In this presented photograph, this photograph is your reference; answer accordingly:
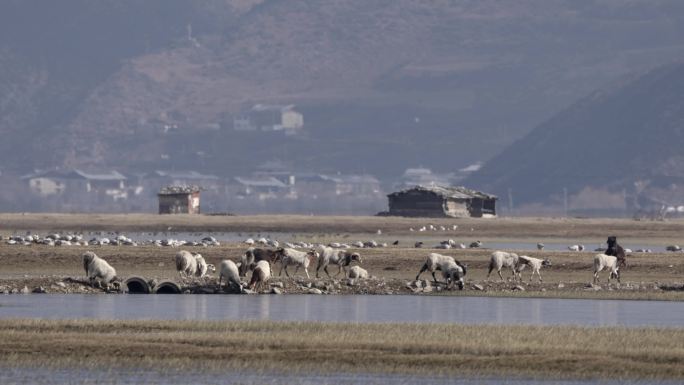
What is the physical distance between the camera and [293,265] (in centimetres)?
5984

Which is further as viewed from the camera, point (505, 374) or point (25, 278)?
point (25, 278)

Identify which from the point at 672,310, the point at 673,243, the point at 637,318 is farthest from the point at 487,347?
the point at 673,243

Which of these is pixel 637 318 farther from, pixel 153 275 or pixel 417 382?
pixel 153 275

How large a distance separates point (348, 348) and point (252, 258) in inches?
712

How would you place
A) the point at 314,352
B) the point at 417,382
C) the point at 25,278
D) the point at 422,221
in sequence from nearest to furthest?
the point at 417,382
the point at 314,352
the point at 25,278
the point at 422,221

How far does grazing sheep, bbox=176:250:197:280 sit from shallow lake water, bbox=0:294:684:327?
3.83 metres

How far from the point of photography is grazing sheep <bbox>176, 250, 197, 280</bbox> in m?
57.3

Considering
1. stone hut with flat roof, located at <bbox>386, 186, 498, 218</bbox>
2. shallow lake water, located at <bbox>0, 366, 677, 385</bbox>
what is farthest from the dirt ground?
stone hut with flat roof, located at <bbox>386, 186, 498, 218</bbox>

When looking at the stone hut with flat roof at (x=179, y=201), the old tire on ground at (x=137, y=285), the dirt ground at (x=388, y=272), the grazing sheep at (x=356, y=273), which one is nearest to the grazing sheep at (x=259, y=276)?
the dirt ground at (x=388, y=272)

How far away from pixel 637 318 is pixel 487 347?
28.8 ft

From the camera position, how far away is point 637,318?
47.3 metres

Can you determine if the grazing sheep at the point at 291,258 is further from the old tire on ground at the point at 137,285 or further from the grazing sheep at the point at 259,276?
the old tire on ground at the point at 137,285

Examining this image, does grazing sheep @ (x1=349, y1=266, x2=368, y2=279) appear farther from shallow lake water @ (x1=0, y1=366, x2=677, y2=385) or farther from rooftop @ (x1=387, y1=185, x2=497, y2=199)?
rooftop @ (x1=387, y1=185, x2=497, y2=199)

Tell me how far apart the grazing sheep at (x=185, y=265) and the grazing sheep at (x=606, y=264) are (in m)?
11.8
